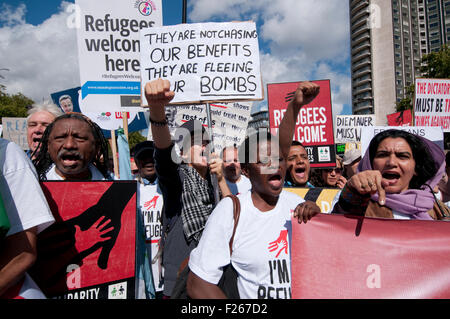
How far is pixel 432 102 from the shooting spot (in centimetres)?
562

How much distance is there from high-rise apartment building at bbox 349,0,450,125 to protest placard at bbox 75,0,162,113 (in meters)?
80.0

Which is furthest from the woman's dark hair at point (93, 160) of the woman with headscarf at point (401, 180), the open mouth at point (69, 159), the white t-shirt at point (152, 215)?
the woman with headscarf at point (401, 180)

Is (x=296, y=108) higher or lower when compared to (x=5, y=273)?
higher

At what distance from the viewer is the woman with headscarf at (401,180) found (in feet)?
5.64

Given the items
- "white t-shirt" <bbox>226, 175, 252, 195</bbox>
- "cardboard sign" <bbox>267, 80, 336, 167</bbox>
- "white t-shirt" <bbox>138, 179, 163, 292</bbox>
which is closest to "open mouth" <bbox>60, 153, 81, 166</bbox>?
"white t-shirt" <bbox>138, 179, 163, 292</bbox>

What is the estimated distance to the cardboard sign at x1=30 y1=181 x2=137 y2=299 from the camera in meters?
1.77

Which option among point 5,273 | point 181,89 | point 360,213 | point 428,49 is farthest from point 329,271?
point 428,49

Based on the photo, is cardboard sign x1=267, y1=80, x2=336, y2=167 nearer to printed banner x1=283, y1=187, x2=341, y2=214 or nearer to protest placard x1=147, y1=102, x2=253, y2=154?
protest placard x1=147, y1=102, x2=253, y2=154

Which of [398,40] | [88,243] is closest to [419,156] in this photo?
[88,243]

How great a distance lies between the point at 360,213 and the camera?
1712 mm

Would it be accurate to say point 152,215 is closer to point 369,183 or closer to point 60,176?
point 60,176

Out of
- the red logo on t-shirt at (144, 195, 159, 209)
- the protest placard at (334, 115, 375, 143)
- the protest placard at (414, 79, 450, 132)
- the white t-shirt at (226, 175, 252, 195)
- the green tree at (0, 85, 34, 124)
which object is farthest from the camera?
the green tree at (0, 85, 34, 124)
